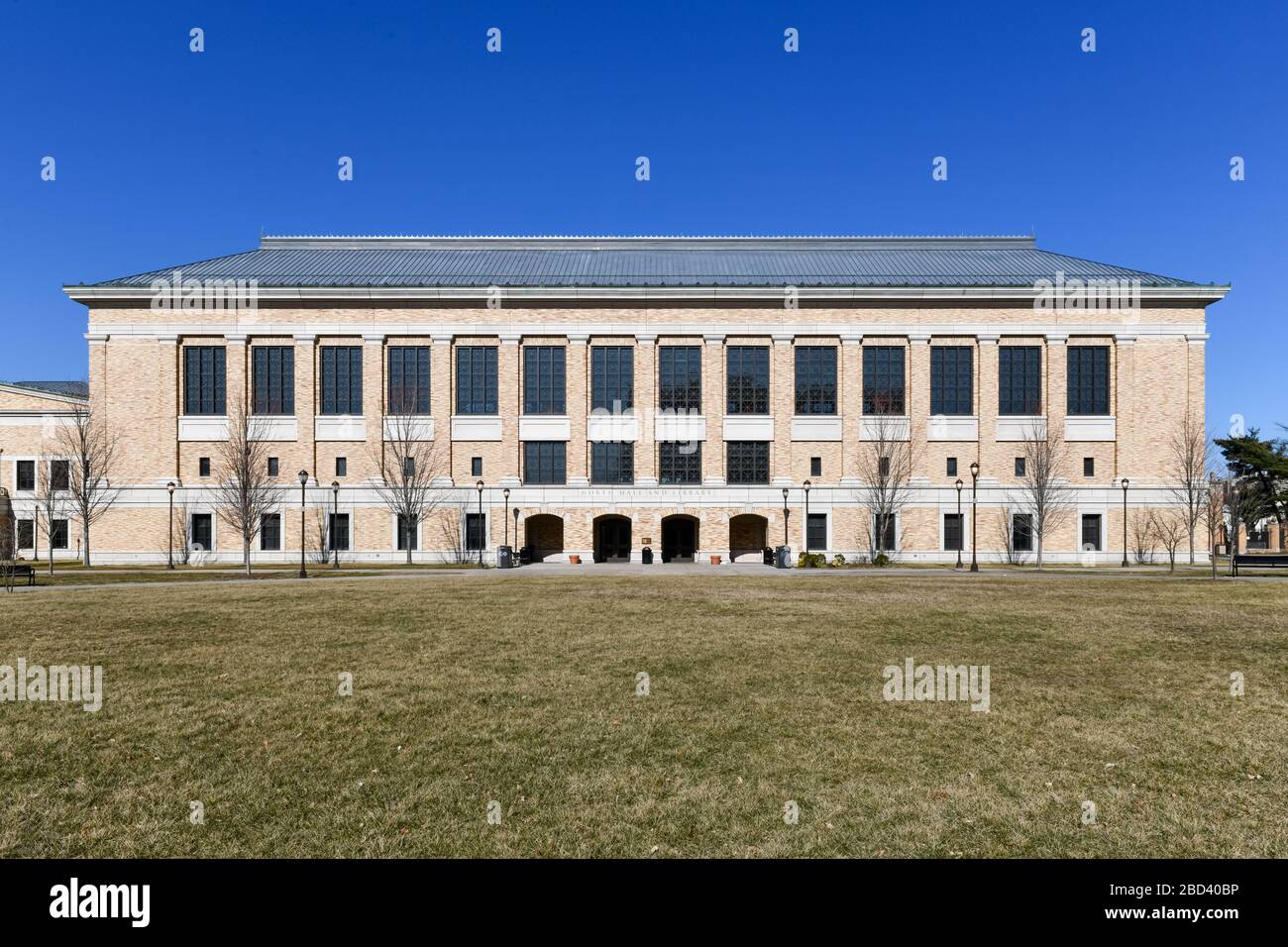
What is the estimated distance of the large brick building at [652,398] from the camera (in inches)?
1686

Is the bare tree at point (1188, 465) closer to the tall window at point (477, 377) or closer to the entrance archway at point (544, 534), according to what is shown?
the entrance archway at point (544, 534)

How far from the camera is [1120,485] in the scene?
4209 centimetres

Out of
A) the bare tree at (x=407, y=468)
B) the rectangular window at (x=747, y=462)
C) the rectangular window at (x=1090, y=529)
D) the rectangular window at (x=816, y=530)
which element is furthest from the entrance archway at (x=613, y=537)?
the rectangular window at (x=1090, y=529)

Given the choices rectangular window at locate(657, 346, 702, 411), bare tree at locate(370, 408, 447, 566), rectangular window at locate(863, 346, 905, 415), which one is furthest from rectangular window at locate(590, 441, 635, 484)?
rectangular window at locate(863, 346, 905, 415)

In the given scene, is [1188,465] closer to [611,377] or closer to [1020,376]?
[1020,376]

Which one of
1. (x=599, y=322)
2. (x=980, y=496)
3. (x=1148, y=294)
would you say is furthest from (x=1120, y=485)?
(x=599, y=322)

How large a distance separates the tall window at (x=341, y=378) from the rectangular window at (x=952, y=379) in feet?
123

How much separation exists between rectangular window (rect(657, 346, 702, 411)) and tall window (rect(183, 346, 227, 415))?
93.6 ft

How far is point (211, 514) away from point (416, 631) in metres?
36.9

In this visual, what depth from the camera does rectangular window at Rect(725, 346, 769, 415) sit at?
145 ft

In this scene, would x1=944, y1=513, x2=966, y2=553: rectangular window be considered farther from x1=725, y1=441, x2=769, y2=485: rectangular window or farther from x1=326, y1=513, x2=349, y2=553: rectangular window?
x1=326, y1=513, x2=349, y2=553: rectangular window

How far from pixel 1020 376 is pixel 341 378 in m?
44.3

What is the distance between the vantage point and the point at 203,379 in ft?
144
